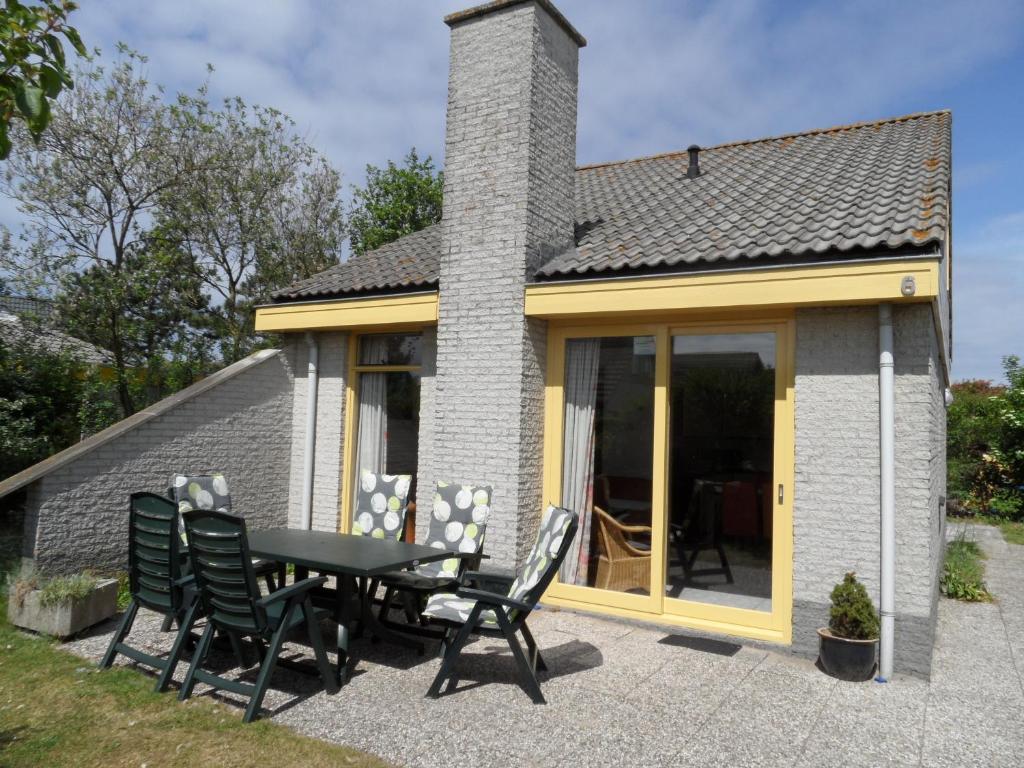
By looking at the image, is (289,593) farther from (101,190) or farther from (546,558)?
(101,190)

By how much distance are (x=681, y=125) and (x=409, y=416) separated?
1088cm

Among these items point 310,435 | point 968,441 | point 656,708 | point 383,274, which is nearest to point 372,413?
point 310,435

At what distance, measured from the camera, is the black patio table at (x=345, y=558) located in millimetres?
4871

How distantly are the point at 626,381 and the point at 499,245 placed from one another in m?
1.83

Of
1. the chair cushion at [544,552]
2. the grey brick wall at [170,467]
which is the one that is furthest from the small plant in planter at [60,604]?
the chair cushion at [544,552]

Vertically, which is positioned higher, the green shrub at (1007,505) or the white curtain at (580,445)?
the white curtain at (580,445)

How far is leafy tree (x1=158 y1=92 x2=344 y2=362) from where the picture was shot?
15.1 m

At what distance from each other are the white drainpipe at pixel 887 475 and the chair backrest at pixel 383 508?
3.94 metres

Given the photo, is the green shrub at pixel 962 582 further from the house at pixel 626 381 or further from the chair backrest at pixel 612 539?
the chair backrest at pixel 612 539

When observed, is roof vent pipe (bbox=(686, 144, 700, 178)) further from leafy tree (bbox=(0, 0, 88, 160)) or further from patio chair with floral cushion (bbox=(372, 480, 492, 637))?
leafy tree (bbox=(0, 0, 88, 160))

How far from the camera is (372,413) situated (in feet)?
28.5

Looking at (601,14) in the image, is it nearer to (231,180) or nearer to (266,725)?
(266,725)

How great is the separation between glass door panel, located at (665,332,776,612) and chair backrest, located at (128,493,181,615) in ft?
13.1

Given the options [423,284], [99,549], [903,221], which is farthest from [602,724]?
[99,549]
